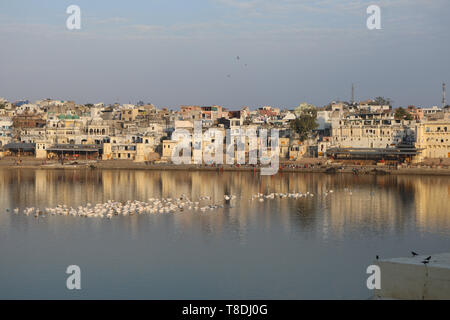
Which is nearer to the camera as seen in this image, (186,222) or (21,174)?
(186,222)

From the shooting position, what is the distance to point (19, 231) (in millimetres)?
20000

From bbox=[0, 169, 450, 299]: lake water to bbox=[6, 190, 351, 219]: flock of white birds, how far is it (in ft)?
1.74

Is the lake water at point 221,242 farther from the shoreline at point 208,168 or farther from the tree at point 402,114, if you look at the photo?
the tree at point 402,114

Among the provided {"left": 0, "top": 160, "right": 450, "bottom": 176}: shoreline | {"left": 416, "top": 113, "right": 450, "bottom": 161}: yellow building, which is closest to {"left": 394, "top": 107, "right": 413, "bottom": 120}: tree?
{"left": 416, "top": 113, "right": 450, "bottom": 161}: yellow building

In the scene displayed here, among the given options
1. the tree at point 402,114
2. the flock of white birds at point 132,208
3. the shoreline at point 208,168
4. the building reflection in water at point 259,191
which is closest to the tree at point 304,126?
the shoreline at point 208,168

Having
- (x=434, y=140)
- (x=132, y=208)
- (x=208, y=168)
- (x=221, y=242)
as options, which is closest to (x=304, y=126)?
(x=208, y=168)

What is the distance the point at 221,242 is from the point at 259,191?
13013mm

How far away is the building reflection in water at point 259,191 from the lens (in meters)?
21.0

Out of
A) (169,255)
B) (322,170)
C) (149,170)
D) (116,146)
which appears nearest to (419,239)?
(169,255)

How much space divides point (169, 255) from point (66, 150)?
120ft

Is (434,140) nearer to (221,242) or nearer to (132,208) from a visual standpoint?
(132,208)

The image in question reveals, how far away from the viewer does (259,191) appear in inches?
1209
